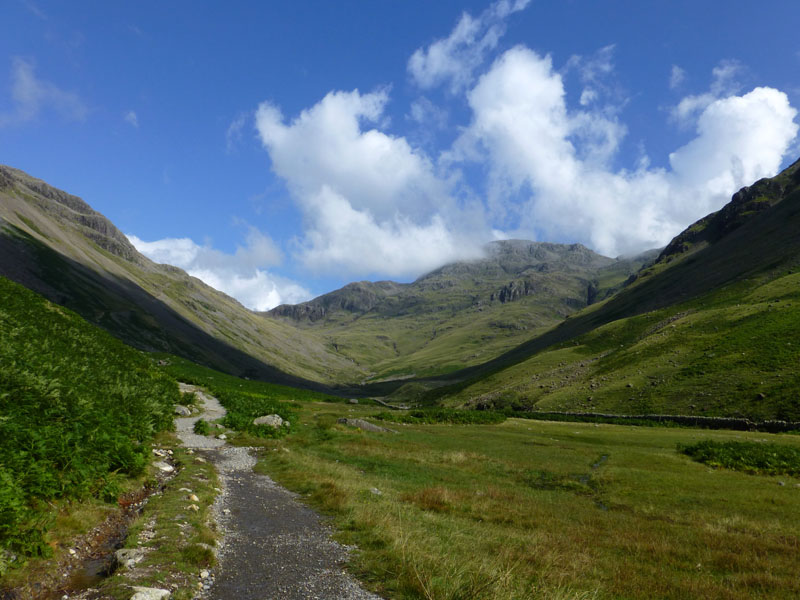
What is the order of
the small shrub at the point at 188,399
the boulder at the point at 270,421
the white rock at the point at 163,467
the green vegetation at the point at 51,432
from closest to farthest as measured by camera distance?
the green vegetation at the point at 51,432
the white rock at the point at 163,467
the boulder at the point at 270,421
the small shrub at the point at 188,399

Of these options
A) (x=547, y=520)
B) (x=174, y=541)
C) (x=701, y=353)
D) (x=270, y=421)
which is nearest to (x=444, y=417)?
(x=270, y=421)

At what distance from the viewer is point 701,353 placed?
74438 mm

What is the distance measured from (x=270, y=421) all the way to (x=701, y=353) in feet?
251

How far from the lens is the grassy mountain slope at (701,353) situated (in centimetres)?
6044

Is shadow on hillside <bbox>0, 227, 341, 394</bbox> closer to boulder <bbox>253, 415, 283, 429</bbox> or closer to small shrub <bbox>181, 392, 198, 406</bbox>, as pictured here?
small shrub <bbox>181, 392, 198, 406</bbox>

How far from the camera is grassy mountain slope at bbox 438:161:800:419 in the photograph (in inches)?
2379

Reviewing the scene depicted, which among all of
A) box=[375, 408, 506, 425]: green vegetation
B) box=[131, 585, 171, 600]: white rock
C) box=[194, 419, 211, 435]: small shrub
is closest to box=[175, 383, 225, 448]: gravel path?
box=[194, 419, 211, 435]: small shrub

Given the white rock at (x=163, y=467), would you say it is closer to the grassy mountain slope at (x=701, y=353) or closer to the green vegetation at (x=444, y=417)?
the green vegetation at (x=444, y=417)

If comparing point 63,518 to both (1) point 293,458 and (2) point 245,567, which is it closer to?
(2) point 245,567

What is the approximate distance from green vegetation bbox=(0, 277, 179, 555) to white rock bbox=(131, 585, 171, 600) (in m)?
2.69

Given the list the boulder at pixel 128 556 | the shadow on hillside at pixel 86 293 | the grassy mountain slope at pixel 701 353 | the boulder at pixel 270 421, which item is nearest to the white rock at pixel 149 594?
the boulder at pixel 128 556

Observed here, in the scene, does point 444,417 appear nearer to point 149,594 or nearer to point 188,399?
point 188,399

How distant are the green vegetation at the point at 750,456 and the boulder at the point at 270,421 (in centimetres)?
3881

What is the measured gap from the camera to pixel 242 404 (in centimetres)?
5047
